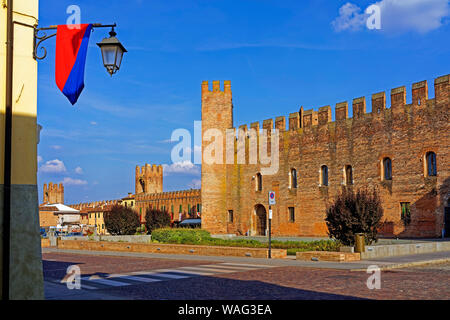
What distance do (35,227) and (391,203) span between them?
27.3 m

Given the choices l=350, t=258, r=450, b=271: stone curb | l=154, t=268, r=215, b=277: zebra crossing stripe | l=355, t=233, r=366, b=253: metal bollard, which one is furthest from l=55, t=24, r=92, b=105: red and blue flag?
l=355, t=233, r=366, b=253: metal bollard

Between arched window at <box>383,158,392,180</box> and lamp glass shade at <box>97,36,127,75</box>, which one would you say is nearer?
lamp glass shade at <box>97,36,127,75</box>

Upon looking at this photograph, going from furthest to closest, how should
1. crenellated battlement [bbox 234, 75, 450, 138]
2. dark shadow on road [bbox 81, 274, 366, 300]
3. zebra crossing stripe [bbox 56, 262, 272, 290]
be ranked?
crenellated battlement [bbox 234, 75, 450, 138], zebra crossing stripe [bbox 56, 262, 272, 290], dark shadow on road [bbox 81, 274, 366, 300]

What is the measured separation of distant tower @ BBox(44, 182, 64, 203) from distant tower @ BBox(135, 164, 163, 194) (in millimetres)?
28941

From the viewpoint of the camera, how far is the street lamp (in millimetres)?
7621

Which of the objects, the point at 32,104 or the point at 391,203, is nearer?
the point at 32,104

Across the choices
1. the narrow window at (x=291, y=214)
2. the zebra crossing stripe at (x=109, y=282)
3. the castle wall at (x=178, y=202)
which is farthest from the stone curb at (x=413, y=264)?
the castle wall at (x=178, y=202)

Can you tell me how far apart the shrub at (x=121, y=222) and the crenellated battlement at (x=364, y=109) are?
13.8 metres

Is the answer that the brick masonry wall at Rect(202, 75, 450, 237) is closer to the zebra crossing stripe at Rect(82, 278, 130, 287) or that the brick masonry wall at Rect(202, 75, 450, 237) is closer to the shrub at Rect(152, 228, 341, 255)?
A: the shrub at Rect(152, 228, 341, 255)

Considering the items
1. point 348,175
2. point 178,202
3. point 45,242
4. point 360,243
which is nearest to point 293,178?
point 348,175

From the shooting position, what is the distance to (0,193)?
279 inches

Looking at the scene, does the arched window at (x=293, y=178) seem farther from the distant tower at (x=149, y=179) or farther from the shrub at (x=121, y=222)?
the distant tower at (x=149, y=179)
